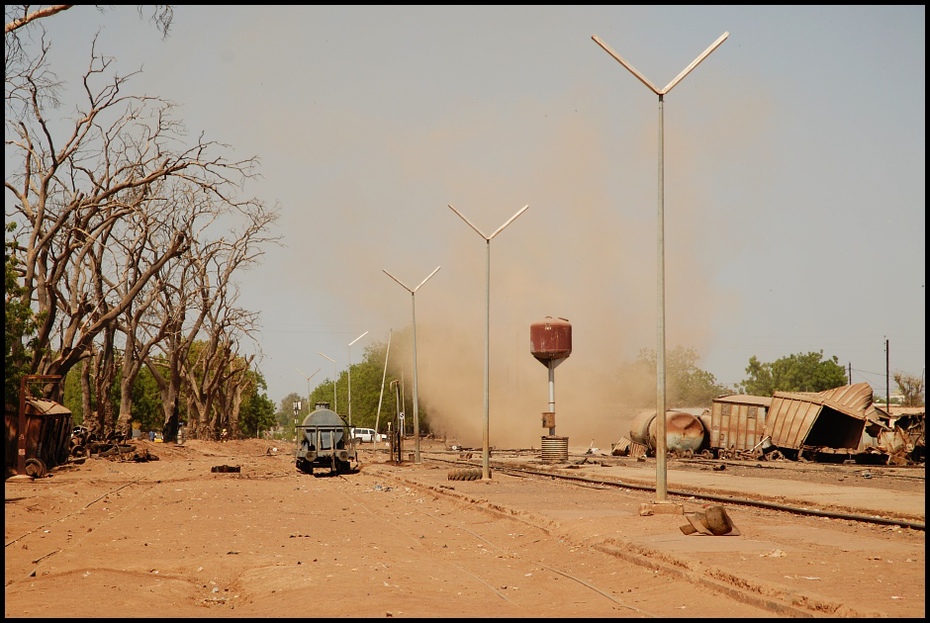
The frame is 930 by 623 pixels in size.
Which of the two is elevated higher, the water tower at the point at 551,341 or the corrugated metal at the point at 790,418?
the water tower at the point at 551,341

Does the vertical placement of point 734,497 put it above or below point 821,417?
below

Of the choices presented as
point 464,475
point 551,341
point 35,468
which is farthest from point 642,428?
point 35,468

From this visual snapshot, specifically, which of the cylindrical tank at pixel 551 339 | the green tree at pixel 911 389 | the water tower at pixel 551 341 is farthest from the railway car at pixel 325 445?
the green tree at pixel 911 389

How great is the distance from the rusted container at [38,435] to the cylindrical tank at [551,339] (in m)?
24.0

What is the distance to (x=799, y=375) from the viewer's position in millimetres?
136125

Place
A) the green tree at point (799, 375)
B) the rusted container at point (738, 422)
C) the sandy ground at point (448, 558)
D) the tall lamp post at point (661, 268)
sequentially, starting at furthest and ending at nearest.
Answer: the green tree at point (799, 375), the rusted container at point (738, 422), the tall lamp post at point (661, 268), the sandy ground at point (448, 558)

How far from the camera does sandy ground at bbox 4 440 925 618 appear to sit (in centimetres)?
1051

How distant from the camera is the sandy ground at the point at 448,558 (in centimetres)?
1051

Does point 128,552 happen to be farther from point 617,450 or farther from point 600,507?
point 617,450

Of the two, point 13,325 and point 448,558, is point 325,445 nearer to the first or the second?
point 13,325

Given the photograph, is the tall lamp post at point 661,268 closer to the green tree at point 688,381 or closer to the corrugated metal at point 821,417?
the corrugated metal at point 821,417

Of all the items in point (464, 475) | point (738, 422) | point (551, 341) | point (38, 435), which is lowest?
point (464, 475)

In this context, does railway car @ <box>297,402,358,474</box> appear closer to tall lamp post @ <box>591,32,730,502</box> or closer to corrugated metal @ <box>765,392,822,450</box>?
corrugated metal @ <box>765,392,822,450</box>

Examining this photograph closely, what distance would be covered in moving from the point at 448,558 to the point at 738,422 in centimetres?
4091
